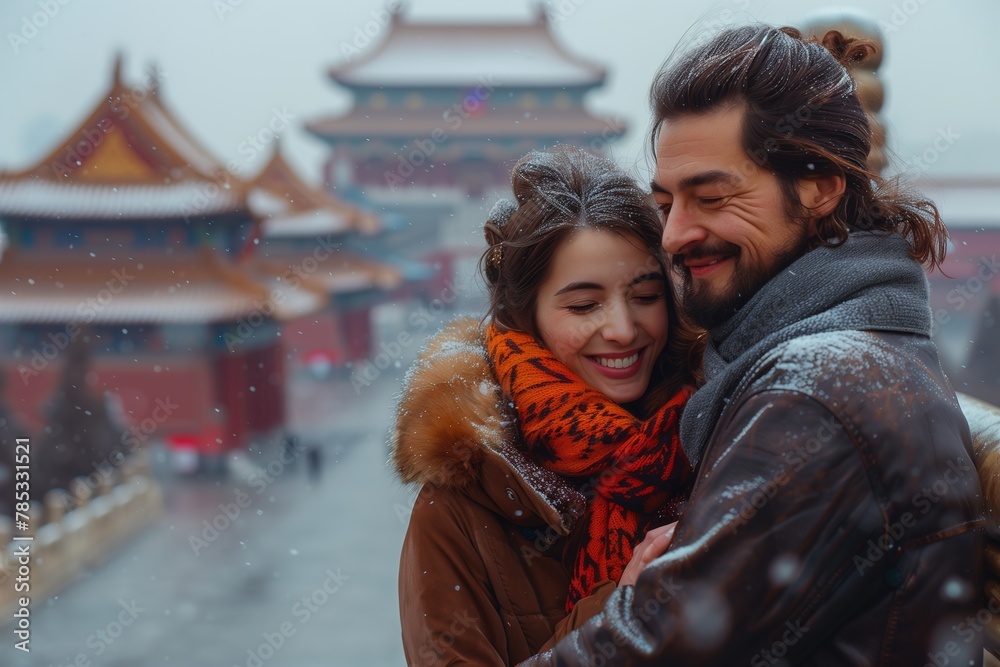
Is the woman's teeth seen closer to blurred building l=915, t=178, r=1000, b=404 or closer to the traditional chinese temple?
the traditional chinese temple

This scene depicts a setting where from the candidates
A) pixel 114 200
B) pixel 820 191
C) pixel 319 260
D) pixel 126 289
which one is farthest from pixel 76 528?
pixel 820 191

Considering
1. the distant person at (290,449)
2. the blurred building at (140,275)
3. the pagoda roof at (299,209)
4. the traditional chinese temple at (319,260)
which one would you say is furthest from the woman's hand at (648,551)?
the pagoda roof at (299,209)

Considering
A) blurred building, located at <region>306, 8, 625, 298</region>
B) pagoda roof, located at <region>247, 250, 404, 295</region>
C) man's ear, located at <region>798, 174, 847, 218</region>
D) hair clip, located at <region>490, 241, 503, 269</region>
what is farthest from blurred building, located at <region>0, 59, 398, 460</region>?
man's ear, located at <region>798, 174, 847, 218</region>

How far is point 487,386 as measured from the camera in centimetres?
125

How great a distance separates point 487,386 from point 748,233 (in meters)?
0.44

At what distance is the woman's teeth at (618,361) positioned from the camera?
126cm

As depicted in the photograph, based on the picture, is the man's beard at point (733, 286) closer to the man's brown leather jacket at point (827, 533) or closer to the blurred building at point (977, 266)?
the man's brown leather jacket at point (827, 533)

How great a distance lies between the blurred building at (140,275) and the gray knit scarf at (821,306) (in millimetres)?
10497

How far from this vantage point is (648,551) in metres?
0.94

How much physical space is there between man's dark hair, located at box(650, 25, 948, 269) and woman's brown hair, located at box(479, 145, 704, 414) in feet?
0.80

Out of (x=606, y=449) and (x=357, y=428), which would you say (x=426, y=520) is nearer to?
(x=606, y=449)

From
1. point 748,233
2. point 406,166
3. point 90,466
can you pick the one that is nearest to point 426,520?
point 748,233

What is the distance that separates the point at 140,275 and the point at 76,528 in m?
3.63

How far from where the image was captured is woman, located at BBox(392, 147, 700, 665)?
1146 mm
